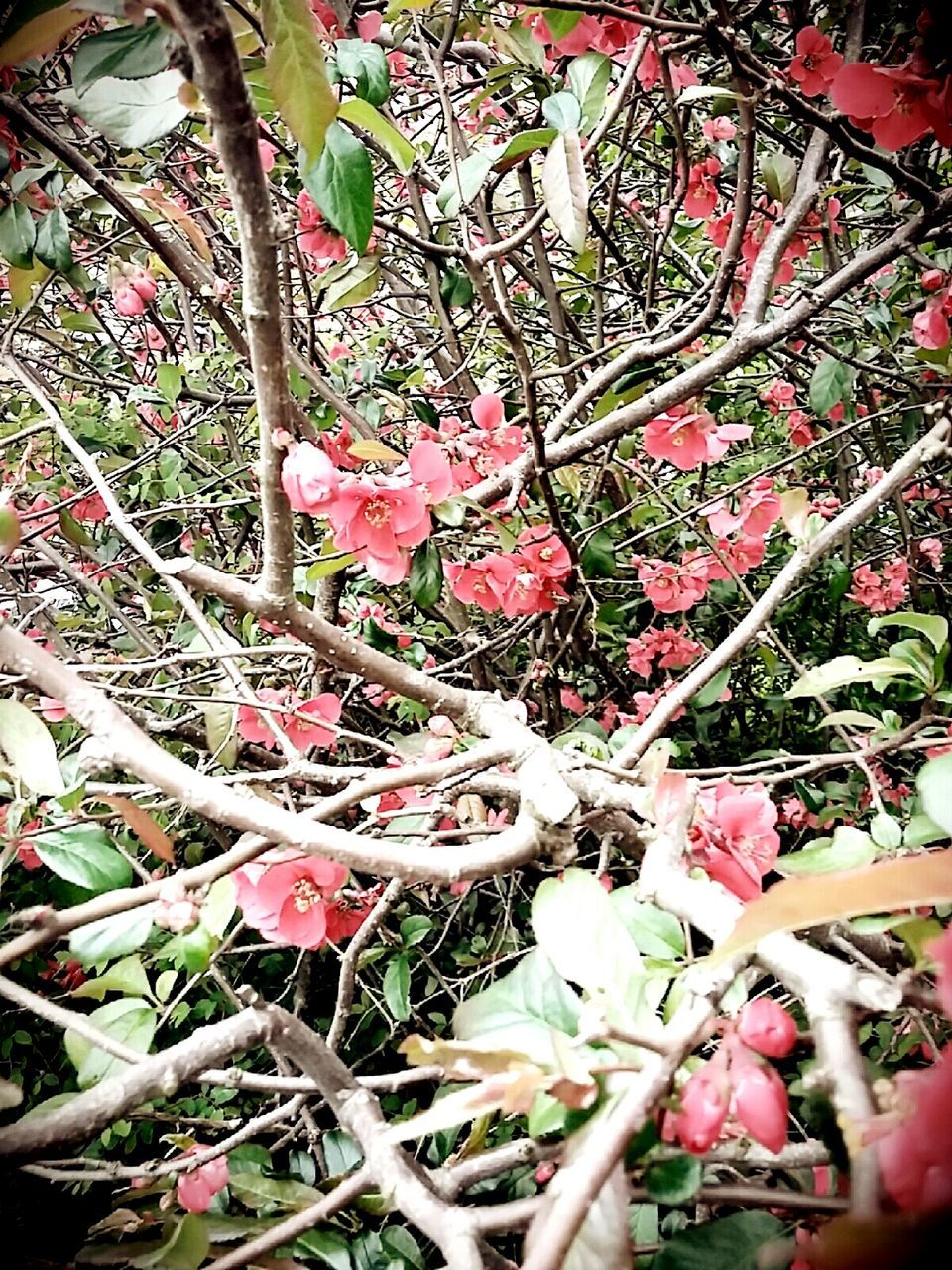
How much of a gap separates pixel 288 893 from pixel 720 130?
5.02 ft

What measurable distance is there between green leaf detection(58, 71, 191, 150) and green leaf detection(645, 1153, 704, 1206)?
2.26 feet

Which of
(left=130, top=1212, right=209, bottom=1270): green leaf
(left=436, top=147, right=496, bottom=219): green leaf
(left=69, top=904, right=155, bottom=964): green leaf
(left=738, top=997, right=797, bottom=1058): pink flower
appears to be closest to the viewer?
(left=738, top=997, right=797, bottom=1058): pink flower

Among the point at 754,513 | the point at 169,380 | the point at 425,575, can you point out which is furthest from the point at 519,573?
the point at 169,380

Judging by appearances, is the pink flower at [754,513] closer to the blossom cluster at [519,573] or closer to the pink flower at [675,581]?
the pink flower at [675,581]

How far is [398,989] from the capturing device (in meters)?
1.08

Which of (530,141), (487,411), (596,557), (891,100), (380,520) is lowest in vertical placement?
(596,557)

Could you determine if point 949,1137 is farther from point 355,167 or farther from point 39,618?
point 39,618

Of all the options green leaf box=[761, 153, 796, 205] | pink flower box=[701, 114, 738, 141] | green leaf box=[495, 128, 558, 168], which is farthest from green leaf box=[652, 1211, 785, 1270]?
pink flower box=[701, 114, 738, 141]

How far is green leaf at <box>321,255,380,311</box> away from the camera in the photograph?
1.13m

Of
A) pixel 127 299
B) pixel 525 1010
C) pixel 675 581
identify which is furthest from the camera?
pixel 675 581

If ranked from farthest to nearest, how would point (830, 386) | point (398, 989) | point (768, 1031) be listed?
point (830, 386), point (398, 989), point (768, 1031)

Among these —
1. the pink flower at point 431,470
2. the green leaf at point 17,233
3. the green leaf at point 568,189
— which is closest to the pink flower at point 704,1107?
the pink flower at point 431,470

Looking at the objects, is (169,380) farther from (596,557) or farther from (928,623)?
(928,623)

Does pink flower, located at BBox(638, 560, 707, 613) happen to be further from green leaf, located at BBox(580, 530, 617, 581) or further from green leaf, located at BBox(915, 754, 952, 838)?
green leaf, located at BBox(915, 754, 952, 838)
